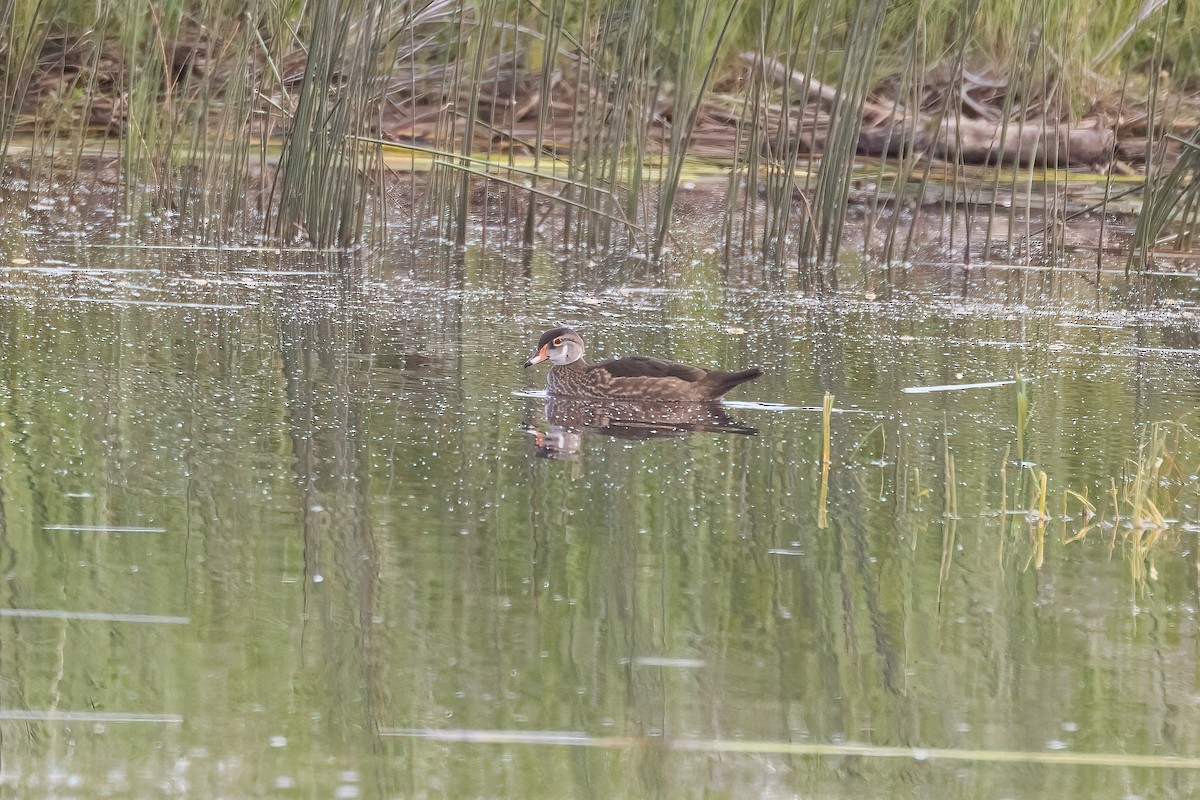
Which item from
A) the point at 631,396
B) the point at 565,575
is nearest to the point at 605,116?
the point at 631,396

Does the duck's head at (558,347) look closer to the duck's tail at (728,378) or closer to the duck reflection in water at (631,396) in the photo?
the duck reflection in water at (631,396)

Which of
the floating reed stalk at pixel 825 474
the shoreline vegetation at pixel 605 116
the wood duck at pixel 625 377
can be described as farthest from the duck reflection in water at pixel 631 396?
the shoreline vegetation at pixel 605 116

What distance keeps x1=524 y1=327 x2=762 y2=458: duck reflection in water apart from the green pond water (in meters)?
0.10

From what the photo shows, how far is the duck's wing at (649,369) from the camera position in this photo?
479cm

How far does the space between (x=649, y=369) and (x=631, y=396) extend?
130 millimetres

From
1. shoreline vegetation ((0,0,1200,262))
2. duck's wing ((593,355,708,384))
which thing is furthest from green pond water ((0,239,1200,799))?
shoreline vegetation ((0,0,1200,262))

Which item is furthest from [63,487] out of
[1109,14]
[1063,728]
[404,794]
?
[1109,14]

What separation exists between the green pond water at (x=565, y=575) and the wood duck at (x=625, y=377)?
0.36ft

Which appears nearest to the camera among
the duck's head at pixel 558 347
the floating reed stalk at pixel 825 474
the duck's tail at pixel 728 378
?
the floating reed stalk at pixel 825 474

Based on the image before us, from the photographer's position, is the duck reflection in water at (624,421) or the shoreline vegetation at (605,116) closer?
the duck reflection in water at (624,421)

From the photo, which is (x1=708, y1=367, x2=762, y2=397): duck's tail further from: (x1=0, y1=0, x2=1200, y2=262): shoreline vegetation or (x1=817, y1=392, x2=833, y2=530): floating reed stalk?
(x1=0, y1=0, x2=1200, y2=262): shoreline vegetation

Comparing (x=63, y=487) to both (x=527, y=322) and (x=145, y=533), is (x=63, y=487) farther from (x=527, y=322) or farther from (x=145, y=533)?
(x=527, y=322)

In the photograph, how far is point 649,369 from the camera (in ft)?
15.9

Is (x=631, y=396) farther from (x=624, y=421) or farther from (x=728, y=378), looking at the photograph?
(x=728, y=378)
